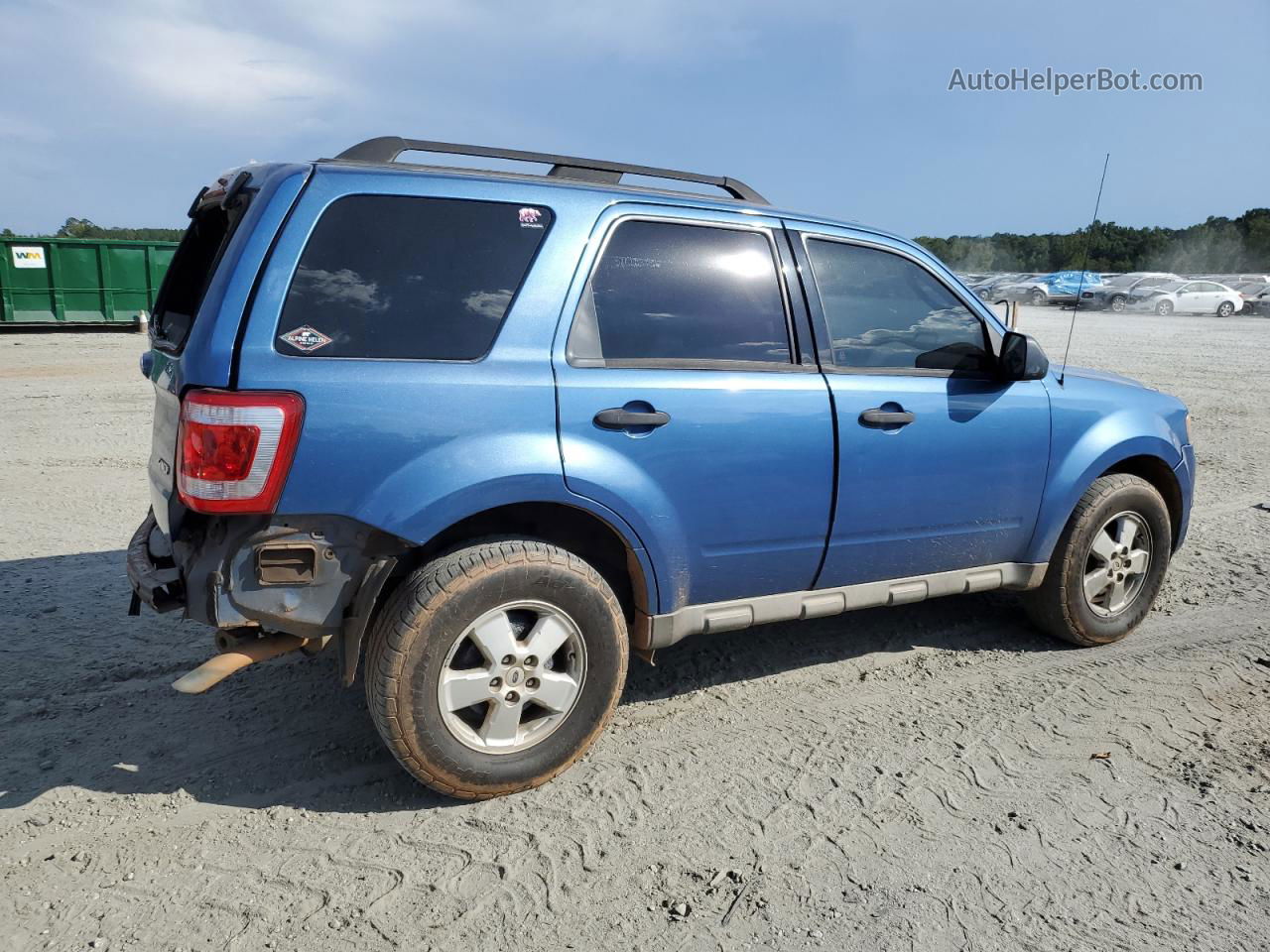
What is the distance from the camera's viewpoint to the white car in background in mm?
34312

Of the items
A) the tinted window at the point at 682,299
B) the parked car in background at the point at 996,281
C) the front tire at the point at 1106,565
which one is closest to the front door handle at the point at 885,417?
the tinted window at the point at 682,299

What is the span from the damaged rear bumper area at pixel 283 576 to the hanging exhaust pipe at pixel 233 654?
0.04 meters

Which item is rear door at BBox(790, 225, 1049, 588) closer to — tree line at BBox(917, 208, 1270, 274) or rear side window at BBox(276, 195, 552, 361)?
rear side window at BBox(276, 195, 552, 361)

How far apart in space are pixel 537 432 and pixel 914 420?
5.33 ft

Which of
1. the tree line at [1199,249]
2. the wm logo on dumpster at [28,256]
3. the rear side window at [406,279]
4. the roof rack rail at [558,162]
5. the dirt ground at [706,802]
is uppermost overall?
the tree line at [1199,249]

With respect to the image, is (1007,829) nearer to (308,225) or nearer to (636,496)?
(636,496)

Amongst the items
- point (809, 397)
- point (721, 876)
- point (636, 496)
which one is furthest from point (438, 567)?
point (809, 397)

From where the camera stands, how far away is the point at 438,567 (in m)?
3.04

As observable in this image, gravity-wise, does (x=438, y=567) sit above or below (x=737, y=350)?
below

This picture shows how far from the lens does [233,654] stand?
9.75ft

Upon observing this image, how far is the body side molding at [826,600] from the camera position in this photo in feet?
11.6

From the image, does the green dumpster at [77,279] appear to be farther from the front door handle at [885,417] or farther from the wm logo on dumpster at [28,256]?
the front door handle at [885,417]

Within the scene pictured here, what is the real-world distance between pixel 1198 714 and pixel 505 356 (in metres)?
3.18

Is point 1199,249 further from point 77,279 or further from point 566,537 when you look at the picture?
point 566,537
